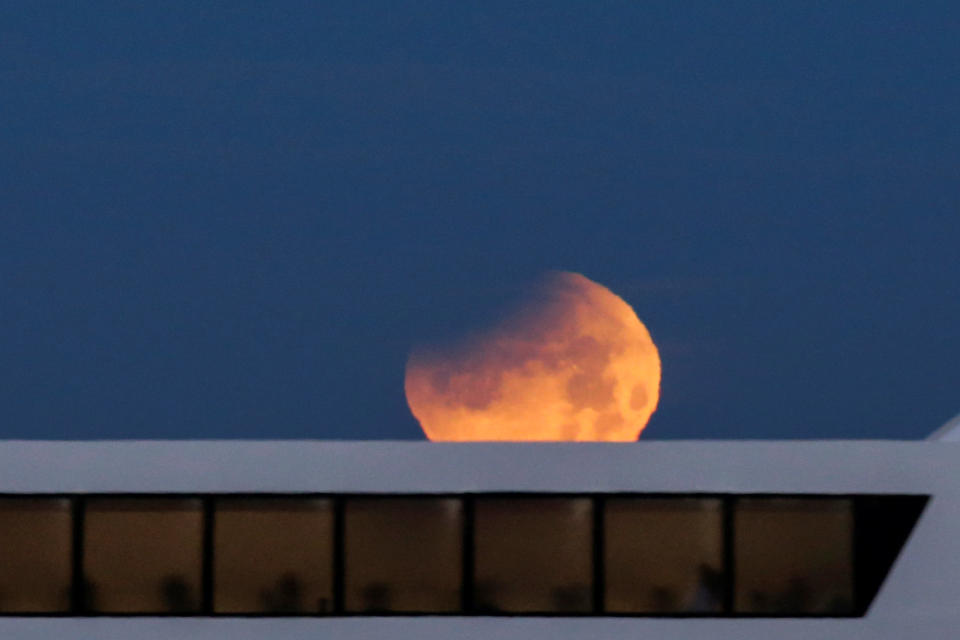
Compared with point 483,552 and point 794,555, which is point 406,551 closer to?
point 483,552

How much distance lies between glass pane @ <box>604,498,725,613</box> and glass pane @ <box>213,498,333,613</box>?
2.73m

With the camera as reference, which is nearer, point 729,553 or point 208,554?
point 729,553

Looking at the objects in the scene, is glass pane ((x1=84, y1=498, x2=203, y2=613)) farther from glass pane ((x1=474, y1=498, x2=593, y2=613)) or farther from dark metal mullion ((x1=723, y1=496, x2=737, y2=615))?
dark metal mullion ((x1=723, y1=496, x2=737, y2=615))

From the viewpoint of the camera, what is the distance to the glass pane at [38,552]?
16766 mm

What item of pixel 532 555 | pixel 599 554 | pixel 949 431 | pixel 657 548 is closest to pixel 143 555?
pixel 532 555

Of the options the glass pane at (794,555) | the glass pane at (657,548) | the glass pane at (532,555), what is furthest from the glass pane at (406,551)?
the glass pane at (794,555)

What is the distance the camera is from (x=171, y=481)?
16703 mm

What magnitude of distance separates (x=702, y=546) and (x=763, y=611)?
882 mm

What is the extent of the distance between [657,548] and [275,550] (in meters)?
3.66

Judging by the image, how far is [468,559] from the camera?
1655 cm

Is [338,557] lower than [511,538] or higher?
lower

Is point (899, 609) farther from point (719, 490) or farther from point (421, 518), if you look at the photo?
point (421, 518)

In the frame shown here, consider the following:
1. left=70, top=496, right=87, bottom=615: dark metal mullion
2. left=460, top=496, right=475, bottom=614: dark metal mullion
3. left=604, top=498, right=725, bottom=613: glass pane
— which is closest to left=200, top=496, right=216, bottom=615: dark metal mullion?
left=70, top=496, right=87, bottom=615: dark metal mullion

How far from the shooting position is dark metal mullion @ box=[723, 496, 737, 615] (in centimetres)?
1648
